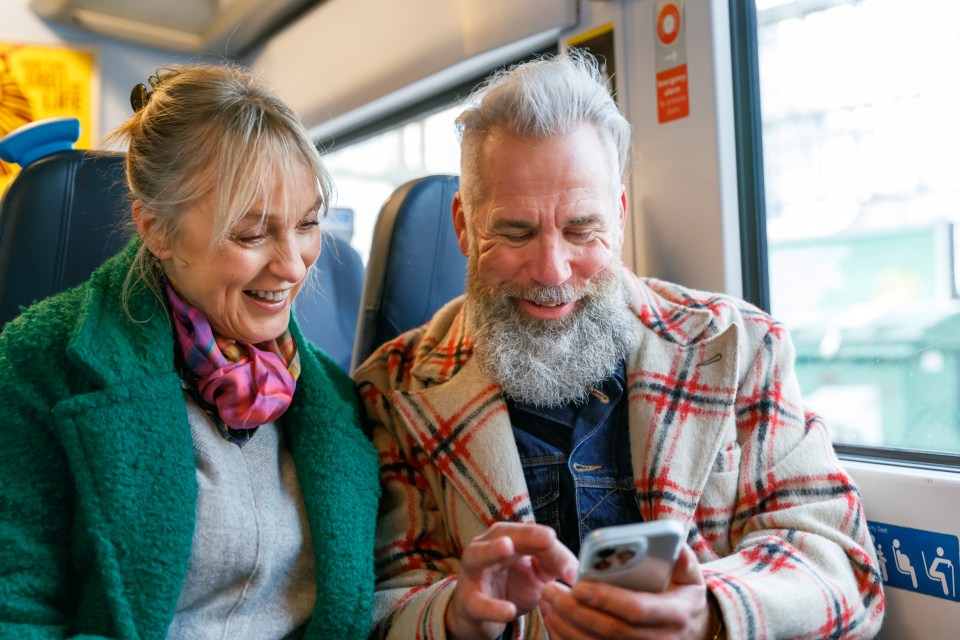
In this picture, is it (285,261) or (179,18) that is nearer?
(285,261)

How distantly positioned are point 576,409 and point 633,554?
2.00 feet

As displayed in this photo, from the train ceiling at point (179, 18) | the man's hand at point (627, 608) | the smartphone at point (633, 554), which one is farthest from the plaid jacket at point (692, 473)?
the train ceiling at point (179, 18)

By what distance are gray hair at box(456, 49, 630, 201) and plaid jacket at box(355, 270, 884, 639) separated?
32 centimetres

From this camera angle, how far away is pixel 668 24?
81.9 inches

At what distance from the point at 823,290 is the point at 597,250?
2.23ft

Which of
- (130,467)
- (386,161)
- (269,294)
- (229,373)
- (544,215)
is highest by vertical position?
(386,161)

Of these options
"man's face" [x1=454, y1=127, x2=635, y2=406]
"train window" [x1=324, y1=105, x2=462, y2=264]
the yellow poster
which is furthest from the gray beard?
the yellow poster

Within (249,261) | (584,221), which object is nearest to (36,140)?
(249,261)

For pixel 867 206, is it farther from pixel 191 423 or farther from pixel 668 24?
pixel 191 423

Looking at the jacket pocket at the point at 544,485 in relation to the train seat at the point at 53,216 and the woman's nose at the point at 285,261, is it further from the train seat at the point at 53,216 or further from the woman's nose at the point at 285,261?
the train seat at the point at 53,216

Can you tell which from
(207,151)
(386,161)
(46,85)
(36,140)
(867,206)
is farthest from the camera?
(46,85)

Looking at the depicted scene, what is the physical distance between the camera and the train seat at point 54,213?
1.57 m

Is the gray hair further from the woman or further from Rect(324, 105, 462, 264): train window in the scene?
Rect(324, 105, 462, 264): train window

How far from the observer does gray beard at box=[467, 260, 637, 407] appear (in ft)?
5.11
